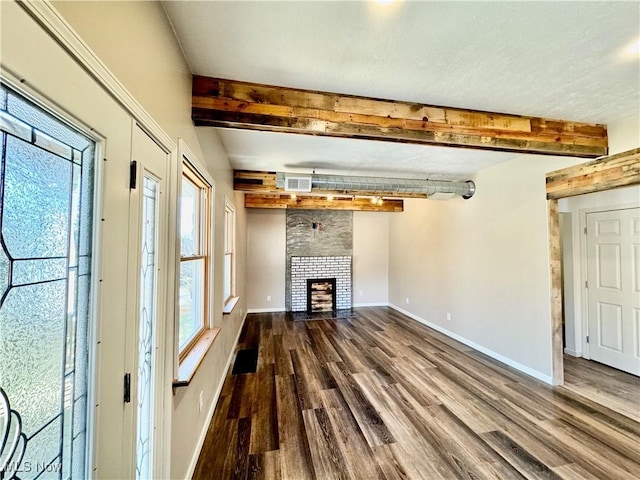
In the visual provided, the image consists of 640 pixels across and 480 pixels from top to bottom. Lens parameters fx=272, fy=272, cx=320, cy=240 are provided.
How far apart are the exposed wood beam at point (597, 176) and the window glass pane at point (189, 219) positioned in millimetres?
3825

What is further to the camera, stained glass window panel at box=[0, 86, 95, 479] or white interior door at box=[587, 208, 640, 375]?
white interior door at box=[587, 208, 640, 375]

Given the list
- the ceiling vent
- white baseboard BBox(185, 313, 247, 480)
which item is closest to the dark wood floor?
white baseboard BBox(185, 313, 247, 480)

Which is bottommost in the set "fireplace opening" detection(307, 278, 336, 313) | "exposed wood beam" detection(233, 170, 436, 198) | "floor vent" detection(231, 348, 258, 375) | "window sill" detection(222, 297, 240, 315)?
"floor vent" detection(231, 348, 258, 375)

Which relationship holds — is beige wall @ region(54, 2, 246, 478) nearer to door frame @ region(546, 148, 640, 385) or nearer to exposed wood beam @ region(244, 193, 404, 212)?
exposed wood beam @ region(244, 193, 404, 212)

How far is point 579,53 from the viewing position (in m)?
1.61

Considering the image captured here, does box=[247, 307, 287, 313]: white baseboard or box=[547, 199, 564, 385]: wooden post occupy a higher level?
box=[547, 199, 564, 385]: wooden post

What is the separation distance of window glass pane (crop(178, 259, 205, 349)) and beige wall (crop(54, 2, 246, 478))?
0.31m

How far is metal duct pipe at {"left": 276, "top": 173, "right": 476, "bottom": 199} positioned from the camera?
12.6ft

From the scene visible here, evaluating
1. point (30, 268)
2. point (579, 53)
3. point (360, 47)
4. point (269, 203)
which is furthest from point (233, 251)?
point (579, 53)

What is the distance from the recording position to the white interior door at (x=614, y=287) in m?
3.35

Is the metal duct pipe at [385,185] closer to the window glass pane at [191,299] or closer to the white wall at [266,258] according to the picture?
the window glass pane at [191,299]

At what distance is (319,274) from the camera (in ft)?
22.4

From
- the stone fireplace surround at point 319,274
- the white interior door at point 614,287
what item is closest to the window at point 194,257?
the stone fireplace surround at point 319,274

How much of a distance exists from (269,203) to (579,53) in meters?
4.95
